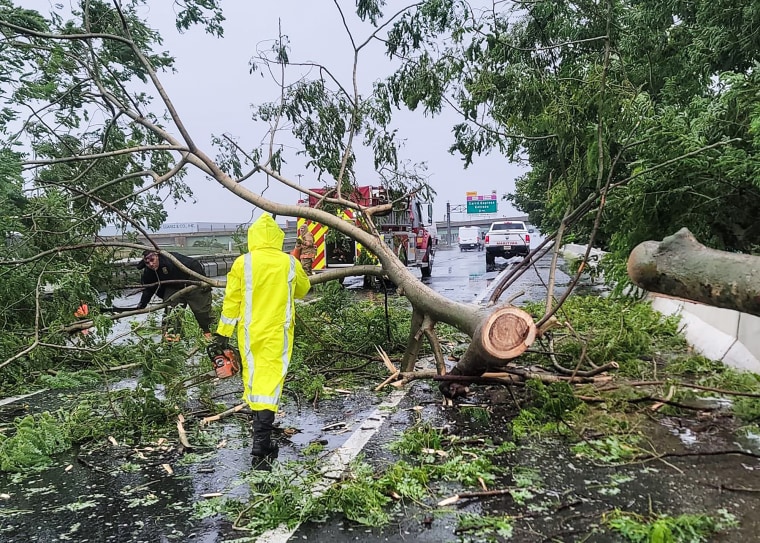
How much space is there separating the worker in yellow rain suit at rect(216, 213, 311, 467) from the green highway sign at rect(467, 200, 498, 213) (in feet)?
171

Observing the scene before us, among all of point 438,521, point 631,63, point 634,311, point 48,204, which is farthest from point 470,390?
point 631,63

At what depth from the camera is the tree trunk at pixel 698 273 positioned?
7.64ft

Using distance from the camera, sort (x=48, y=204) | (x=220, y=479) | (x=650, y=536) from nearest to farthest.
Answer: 1. (x=650, y=536)
2. (x=220, y=479)
3. (x=48, y=204)

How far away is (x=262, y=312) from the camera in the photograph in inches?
154

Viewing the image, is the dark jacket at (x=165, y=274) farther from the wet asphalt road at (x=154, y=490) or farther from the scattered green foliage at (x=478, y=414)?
the scattered green foliage at (x=478, y=414)

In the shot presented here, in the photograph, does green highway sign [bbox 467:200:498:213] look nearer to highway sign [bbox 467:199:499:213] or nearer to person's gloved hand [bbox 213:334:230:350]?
highway sign [bbox 467:199:499:213]

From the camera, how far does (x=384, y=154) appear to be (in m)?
7.61

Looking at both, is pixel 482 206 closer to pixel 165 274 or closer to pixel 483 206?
pixel 483 206

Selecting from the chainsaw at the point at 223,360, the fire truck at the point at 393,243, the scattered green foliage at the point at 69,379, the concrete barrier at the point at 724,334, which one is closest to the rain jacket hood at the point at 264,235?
the chainsaw at the point at 223,360

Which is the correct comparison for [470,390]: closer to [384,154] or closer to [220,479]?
[220,479]

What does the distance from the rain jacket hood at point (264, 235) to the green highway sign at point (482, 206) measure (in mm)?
51986

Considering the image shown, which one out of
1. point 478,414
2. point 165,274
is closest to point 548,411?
point 478,414

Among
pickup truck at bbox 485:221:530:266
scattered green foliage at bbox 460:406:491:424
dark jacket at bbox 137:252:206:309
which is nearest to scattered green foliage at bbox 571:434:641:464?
scattered green foliage at bbox 460:406:491:424

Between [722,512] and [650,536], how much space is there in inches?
20.8
